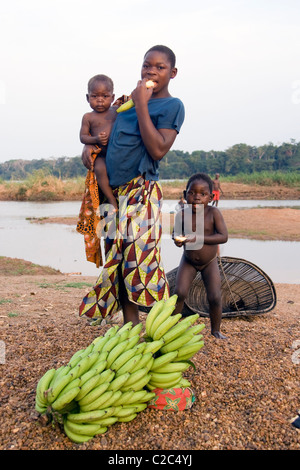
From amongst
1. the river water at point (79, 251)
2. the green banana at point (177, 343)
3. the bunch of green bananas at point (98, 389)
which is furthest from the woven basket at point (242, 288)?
the river water at point (79, 251)

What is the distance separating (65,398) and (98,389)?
15cm

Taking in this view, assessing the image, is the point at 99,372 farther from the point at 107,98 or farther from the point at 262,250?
the point at 262,250

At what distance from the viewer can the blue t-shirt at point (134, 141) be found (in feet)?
8.93

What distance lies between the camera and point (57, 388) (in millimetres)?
1934

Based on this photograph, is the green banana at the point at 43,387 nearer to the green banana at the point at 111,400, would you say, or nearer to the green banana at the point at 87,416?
the green banana at the point at 87,416

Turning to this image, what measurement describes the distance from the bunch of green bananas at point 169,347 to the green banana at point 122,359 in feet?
0.40

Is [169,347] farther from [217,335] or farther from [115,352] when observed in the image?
[217,335]

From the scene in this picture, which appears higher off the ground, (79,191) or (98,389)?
(98,389)

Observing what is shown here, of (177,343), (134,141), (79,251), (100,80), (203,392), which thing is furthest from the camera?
(79,251)

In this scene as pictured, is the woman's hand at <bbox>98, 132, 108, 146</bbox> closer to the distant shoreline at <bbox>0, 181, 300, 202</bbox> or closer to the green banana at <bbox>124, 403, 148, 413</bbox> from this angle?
the green banana at <bbox>124, 403, 148, 413</bbox>

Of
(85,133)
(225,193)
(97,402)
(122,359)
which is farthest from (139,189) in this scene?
(225,193)

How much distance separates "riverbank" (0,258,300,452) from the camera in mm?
2031

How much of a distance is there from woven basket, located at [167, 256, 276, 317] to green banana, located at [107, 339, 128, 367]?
2044mm

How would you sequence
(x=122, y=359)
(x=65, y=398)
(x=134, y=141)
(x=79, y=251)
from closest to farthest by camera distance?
(x=65, y=398)
(x=122, y=359)
(x=134, y=141)
(x=79, y=251)
